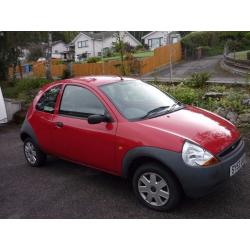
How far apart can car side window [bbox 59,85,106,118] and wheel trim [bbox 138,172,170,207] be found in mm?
1151

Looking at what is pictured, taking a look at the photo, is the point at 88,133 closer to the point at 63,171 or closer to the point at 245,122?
the point at 63,171

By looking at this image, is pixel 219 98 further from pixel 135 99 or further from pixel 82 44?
pixel 82 44

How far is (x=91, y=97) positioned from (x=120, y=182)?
145cm

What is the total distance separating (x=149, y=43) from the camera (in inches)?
2048

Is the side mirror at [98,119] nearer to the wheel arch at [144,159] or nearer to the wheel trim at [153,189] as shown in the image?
the wheel arch at [144,159]

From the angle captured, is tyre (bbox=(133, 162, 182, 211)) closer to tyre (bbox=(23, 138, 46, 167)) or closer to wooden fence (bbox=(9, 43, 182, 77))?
tyre (bbox=(23, 138, 46, 167))

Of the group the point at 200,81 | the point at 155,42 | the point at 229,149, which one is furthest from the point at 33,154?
the point at 155,42

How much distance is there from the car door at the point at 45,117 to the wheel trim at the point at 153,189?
2044 mm

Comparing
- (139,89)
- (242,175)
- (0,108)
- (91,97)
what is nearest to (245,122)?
(242,175)

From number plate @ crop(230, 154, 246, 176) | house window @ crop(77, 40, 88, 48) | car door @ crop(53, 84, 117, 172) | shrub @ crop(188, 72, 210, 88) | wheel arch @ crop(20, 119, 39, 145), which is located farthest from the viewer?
house window @ crop(77, 40, 88, 48)

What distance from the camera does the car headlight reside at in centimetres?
381

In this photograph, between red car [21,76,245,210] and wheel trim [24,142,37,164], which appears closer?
red car [21,76,245,210]

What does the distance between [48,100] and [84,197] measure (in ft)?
6.40

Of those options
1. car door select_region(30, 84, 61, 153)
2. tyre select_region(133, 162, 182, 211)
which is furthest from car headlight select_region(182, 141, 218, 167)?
car door select_region(30, 84, 61, 153)
